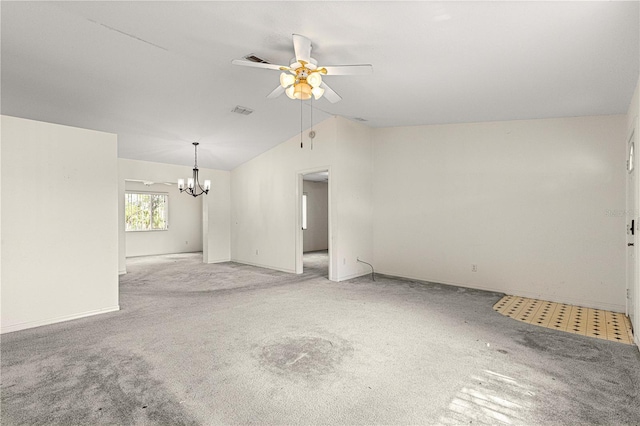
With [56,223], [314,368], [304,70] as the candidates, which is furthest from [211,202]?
[314,368]

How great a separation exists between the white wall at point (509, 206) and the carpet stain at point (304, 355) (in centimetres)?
312

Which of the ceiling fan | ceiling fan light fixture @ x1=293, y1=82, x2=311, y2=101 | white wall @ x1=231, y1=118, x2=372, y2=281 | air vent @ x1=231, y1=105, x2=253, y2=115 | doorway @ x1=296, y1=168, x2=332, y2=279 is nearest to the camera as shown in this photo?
the ceiling fan

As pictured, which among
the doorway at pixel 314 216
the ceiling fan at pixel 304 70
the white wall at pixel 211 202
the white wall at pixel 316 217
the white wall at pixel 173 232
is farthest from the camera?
the white wall at pixel 316 217

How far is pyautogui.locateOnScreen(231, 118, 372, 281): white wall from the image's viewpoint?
5578mm

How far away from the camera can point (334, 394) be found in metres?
2.11

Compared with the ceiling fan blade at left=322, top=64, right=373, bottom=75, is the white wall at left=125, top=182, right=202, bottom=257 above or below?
below

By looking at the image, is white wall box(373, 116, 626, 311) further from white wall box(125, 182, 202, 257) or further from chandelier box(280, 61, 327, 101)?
white wall box(125, 182, 202, 257)

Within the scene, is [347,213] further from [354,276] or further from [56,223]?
[56,223]

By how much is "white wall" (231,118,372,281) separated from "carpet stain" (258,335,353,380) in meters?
2.61

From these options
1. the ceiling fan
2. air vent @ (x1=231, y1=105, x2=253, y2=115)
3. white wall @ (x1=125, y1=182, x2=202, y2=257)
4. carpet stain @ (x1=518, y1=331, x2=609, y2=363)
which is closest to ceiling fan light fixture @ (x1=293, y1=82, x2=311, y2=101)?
the ceiling fan

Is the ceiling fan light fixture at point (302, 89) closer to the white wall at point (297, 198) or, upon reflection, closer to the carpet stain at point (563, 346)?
the white wall at point (297, 198)

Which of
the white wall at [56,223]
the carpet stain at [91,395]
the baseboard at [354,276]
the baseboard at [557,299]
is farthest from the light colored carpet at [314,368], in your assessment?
the baseboard at [354,276]

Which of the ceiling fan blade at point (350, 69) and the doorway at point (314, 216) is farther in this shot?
the doorway at point (314, 216)

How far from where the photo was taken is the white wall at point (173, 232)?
9.35 metres
